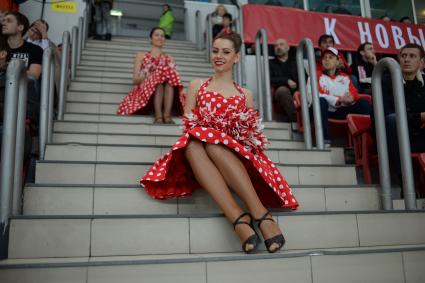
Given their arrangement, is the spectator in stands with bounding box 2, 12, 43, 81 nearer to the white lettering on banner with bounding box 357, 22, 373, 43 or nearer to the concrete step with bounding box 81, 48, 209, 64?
the concrete step with bounding box 81, 48, 209, 64

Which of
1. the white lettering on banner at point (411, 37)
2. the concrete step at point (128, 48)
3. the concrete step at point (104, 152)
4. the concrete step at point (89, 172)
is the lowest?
the concrete step at point (89, 172)

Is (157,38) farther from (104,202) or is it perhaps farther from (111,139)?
(104,202)

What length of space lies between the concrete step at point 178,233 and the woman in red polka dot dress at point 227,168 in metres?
0.12

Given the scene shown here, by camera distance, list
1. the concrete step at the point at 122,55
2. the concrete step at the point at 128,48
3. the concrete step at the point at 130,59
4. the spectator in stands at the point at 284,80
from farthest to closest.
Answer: the concrete step at the point at 128,48, the concrete step at the point at 122,55, the concrete step at the point at 130,59, the spectator in stands at the point at 284,80

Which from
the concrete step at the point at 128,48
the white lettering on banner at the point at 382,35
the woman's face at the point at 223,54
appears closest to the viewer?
the woman's face at the point at 223,54

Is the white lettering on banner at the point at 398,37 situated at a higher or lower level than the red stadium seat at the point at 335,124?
higher

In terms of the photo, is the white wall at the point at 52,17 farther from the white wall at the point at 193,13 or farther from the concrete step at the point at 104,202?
the concrete step at the point at 104,202

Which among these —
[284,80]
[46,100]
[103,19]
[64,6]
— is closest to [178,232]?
[46,100]

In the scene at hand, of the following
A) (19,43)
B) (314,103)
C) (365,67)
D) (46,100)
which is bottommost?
(46,100)

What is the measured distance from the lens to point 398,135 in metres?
2.25

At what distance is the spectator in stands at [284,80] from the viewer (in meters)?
4.14

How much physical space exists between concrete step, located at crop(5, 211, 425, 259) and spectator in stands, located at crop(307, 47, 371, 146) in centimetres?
126

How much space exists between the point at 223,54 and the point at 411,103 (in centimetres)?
145

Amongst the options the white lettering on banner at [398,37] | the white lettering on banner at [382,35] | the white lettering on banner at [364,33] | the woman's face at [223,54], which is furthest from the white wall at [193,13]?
the woman's face at [223,54]
